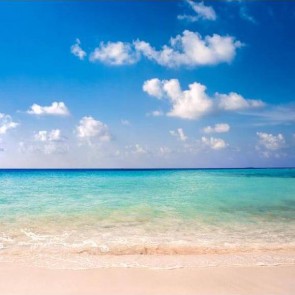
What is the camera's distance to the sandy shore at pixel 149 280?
211 inches

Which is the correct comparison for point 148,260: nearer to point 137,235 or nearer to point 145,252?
point 145,252

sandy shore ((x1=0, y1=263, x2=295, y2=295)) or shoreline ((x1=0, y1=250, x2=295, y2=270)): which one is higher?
sandy shore ((x1=0, y1=263, x2=295, y2=295))

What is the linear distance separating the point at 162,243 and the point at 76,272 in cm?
320

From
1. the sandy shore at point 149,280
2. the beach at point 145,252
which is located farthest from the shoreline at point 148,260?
the sandy shore at point 149,280

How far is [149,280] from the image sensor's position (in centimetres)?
A: 588

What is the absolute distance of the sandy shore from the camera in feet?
17.6

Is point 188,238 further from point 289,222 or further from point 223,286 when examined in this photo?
point 289,222

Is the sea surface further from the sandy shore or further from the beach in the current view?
the sandy shore

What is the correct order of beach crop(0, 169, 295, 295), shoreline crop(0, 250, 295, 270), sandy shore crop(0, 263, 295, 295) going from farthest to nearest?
shoreline crop(0, 250, 295, 270) < beach crop(0, 169, 295, 295) < sandy shore crop(0, 263, 295, 295)

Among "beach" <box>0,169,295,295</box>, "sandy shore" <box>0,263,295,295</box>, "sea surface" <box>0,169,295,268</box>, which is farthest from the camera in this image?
"sea surface" <box>0,169,295,268</box>

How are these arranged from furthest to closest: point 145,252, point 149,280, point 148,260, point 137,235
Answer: point 137,235, point 145,252, point 148,260, point 149,280

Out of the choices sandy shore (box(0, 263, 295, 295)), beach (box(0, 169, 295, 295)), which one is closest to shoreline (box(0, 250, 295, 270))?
beach (box(0, 169, 295, 295))

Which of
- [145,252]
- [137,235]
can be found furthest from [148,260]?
[137,235]

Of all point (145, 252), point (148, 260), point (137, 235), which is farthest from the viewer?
point (137, 235)
